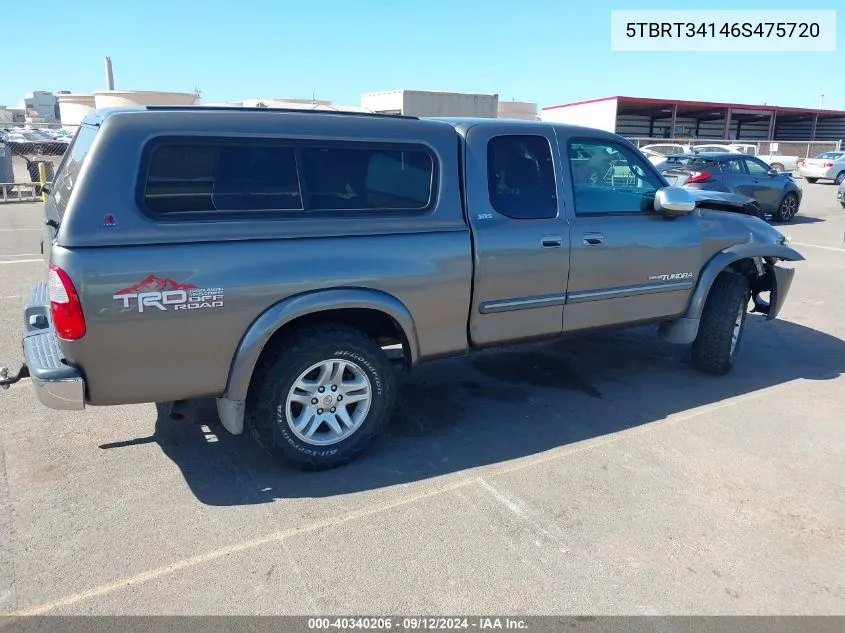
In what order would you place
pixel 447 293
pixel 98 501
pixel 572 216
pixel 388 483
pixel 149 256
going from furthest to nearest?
1. pixel 572 216
2. pixel 447 293
3. pixel 388 483
4. pixel 98 501
5. pixel 149 256

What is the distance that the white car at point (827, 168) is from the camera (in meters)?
27.9

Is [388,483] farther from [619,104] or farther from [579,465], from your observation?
[619,104]

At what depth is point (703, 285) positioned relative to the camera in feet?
16.7

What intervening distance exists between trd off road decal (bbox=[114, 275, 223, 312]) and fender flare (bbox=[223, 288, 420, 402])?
0.84 ft

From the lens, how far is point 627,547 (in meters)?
3.11

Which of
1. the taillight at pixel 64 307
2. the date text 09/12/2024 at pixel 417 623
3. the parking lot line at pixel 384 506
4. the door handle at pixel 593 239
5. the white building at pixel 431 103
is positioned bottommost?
the date text 09/12/2024 at pixel 417 623

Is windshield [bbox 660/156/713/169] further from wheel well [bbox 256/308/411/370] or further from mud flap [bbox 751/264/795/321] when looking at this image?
wheel well [bbox 256/308/411/370]

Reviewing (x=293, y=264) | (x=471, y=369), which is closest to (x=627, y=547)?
(x=293, y=264)

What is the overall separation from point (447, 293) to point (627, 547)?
5.56 ft

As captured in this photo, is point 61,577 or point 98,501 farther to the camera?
point 98,501

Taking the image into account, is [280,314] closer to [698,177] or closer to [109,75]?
[698,177]

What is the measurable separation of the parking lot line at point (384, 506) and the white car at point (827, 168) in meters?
28.2

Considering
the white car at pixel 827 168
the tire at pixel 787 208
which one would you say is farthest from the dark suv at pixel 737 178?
the white car at pixel 827 168

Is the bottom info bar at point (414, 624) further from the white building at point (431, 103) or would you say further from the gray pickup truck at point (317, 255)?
the white building at point (431, 103)
